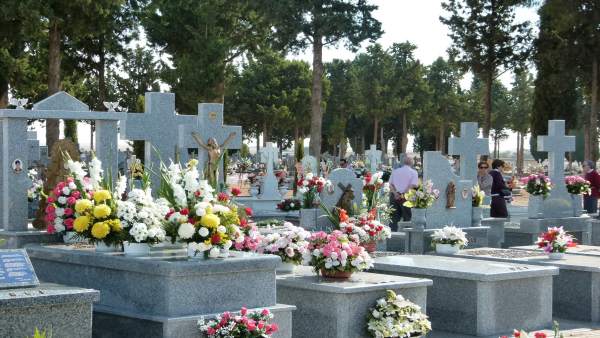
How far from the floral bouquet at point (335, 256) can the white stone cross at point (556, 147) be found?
10.3m

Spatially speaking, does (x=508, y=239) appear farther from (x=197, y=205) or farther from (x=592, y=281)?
(x=197, y=205)

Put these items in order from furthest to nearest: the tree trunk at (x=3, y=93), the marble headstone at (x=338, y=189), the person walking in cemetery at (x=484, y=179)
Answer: the tree trunk at (x=3, y=93) → the person walking in cemetery at (x=484, y=179) → the marble headstone at (x=338, y=189)

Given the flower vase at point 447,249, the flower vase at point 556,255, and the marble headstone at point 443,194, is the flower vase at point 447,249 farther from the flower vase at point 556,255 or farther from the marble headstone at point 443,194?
the marble headstone at point 443,194

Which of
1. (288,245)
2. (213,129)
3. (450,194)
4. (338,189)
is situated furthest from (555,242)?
(213,129)

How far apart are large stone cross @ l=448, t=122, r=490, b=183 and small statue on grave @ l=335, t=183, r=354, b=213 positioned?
11.2ft

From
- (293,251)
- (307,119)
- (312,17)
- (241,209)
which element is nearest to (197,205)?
(293,251)

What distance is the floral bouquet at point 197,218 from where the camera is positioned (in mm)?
8031

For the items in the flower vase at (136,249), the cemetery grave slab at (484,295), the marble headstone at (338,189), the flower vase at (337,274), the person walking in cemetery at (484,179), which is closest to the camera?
the flower vase at (136,249)

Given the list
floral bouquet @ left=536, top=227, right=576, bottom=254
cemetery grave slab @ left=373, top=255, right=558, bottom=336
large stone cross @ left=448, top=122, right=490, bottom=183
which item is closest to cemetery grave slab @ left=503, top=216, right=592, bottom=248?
large stone cross @ left=448, top=122, right=490, bottom=183

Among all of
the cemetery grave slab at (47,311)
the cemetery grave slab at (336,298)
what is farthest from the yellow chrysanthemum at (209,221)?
the cemetery grave slab at (336,298)

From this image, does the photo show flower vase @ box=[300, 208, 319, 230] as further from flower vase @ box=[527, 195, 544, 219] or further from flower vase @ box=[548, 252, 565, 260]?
flower vase @ box=[527, 195, 544, 219]

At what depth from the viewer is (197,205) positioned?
8070 millimetres

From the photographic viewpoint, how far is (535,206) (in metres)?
18.6

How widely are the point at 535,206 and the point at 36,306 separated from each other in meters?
13.3
